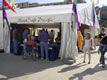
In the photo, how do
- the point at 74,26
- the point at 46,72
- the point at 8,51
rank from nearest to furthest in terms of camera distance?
the point at 46,72
the point at 74,26
the point at 8,51

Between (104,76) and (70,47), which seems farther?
(70,47)

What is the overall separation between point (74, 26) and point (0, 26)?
584 cm

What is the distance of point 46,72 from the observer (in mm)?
6117

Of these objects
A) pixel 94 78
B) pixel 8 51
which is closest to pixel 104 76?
pixel 94 78

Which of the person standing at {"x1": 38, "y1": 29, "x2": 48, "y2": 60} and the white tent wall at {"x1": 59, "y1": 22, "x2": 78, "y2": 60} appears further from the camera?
the person standing at {"x1": 38, "y1": 29, "x2": 48, "y2": 60}

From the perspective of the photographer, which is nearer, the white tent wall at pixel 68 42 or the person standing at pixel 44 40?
the white tent wall at pixel 68 42

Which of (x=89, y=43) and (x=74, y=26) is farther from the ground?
(x=74, y=26)

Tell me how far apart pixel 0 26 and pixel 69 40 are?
5.64m

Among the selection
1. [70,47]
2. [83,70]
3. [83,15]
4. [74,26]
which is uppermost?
[83,15]

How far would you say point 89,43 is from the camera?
759 cm

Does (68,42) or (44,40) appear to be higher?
(44,40)

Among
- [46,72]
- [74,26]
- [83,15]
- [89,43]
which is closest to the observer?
[46,72]

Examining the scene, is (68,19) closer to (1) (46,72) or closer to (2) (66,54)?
(2) (66,54)

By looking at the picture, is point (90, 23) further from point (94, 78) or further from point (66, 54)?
point (94, 78)
